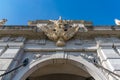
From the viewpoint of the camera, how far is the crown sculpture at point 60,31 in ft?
36.6

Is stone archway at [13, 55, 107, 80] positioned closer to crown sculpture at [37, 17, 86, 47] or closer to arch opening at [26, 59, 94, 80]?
arch opening at [26, 59, 94, 80]

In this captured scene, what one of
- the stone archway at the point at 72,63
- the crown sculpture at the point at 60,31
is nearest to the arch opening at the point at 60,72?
the stone archway at the point at 72,63

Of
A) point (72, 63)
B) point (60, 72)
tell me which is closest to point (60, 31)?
point (72, 63)

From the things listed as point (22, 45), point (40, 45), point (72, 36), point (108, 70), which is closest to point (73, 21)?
point (72, 36)

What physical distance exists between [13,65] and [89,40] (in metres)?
5.20

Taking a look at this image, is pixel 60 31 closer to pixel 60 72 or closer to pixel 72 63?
pixel 72 63

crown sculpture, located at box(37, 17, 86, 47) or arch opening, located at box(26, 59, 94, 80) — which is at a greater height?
crown sculpture, located at box(37, 17, 86, 47)

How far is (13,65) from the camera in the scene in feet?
29.5

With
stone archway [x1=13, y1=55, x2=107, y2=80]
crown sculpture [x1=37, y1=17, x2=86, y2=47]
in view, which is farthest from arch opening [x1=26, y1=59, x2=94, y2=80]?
crown sculpture [x1=37, y1=17, x2=86, y2=47]

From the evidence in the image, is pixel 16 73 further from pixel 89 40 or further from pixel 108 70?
pixel 89 40

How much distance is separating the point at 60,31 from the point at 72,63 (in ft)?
7.91

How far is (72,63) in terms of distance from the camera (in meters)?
9.98

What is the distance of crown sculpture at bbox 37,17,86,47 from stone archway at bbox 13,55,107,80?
133 centimetres

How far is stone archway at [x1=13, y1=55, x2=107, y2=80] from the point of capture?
28.6 feet
